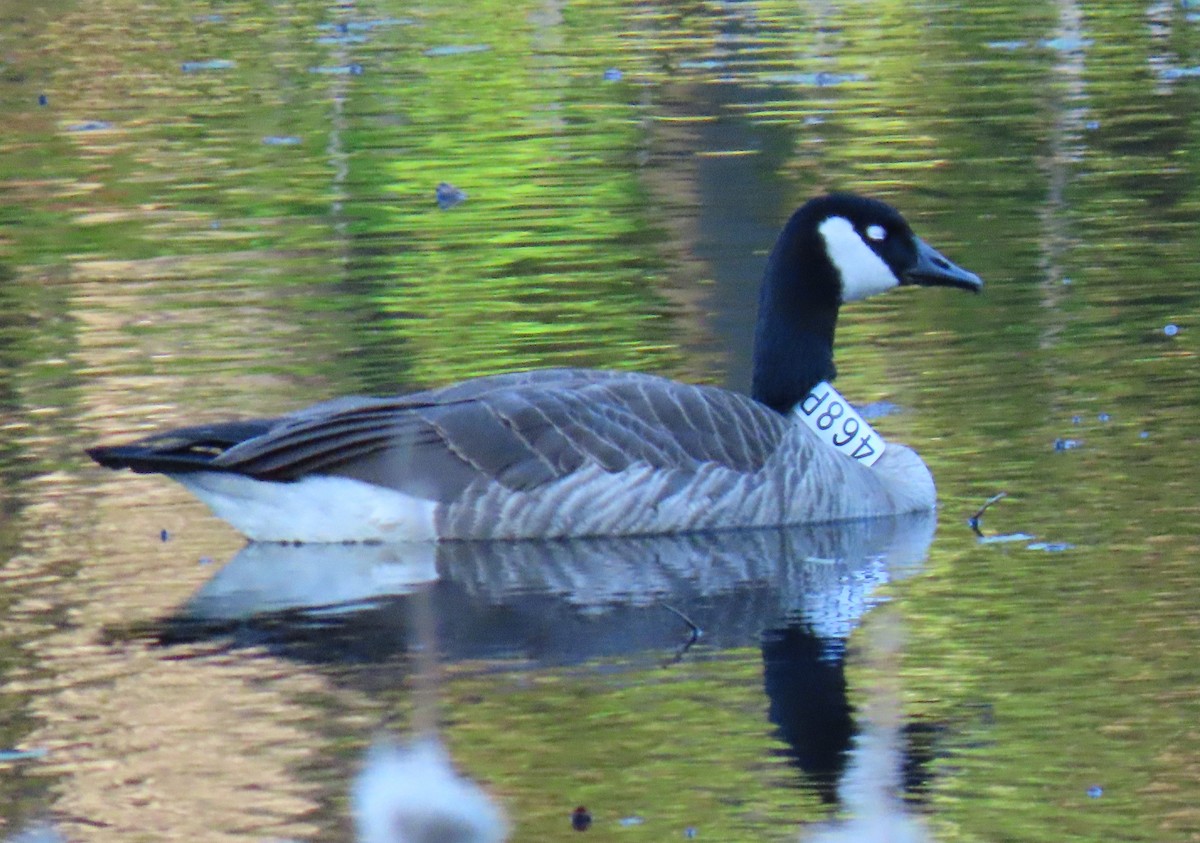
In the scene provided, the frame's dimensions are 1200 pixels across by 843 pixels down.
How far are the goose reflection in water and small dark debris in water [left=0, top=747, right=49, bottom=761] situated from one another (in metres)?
1.15

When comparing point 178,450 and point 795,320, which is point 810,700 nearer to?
point 178,450

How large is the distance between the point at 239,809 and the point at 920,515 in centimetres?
408

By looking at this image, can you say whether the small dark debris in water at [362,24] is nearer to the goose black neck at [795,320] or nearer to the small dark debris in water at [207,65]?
the small dark debris in water at [207,65]

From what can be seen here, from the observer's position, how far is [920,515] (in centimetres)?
912

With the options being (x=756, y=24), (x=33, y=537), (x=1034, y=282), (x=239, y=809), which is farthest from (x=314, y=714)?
(x=756, y=24)

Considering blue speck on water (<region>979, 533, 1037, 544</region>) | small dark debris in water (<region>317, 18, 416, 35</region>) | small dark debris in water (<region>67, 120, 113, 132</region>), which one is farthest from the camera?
small dark debris in water (<region>317, 18, 416, 35</region>)

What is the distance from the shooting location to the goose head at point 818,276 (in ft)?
31.7

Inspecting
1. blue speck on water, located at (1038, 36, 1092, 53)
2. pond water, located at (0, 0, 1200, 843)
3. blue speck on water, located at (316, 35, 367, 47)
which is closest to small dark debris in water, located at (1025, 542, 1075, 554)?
pond water, located at (0, 0, 1200, 843)

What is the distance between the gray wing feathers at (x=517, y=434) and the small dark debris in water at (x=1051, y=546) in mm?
1242

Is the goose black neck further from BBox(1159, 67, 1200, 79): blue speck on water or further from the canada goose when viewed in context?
BBox(1159, 67, 1200, 79): blue speck on water

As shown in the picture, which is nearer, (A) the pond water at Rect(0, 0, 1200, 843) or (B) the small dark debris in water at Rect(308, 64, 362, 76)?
(A) the pond water at Rect(0, 0, 1200, 843)

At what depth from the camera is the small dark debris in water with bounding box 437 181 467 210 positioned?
684 inches

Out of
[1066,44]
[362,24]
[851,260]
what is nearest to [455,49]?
[362,24]

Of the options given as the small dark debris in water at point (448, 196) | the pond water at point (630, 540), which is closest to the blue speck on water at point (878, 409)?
the pond water at point (630, 540)
